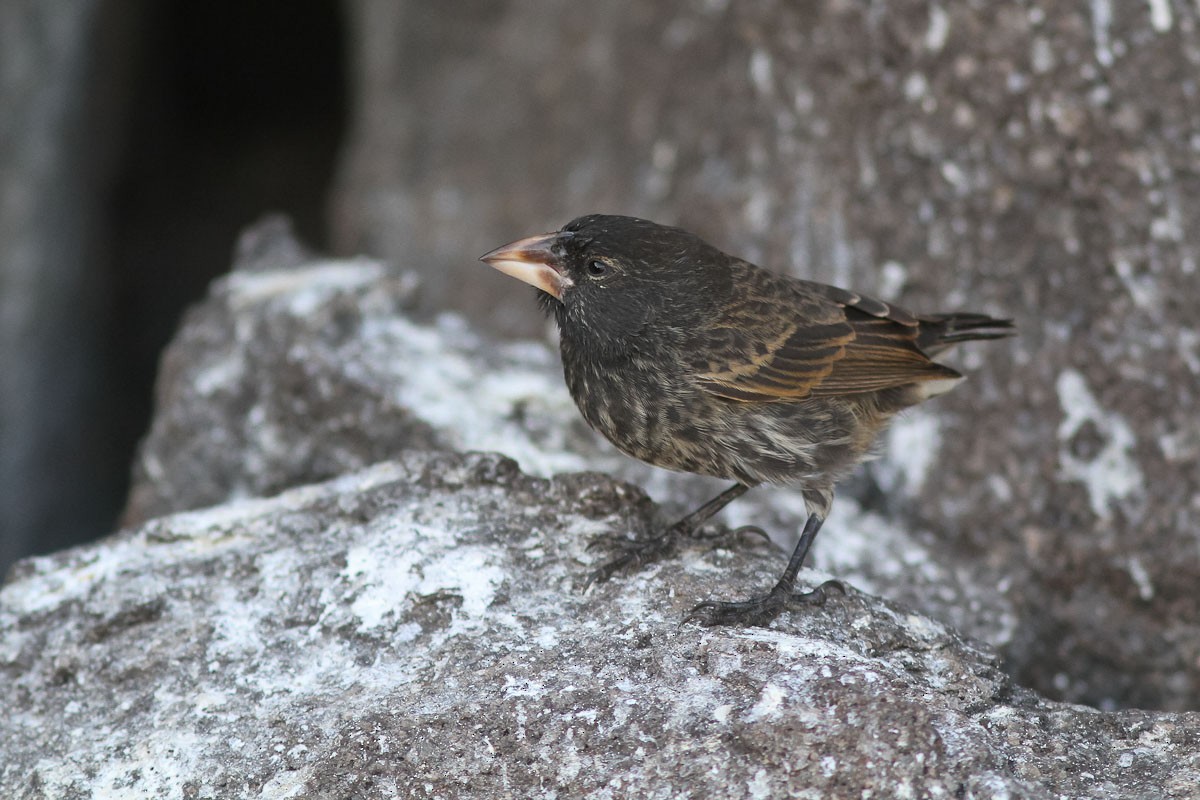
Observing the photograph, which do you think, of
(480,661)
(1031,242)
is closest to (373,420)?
(480,661)

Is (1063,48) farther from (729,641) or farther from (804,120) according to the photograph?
(729,641)

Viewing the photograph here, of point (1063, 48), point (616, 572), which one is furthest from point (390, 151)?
point (616, 572)

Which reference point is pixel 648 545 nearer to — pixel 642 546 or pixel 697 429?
pixel 642 546

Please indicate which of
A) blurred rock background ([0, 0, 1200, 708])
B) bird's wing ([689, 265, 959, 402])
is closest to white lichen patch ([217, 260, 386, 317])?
blurred rock background ([0, 0, 1200, 708])

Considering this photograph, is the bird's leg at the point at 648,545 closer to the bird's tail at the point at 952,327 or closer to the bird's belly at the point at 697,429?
the bird's belly at the point at 697,429

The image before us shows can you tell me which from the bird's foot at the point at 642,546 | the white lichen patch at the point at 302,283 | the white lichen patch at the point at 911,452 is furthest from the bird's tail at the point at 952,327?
the white lichen patch at the point at 302,283

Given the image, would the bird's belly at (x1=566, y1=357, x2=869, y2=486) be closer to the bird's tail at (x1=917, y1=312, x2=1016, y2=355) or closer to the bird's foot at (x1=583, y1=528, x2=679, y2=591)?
the bird's foot at (x1=583, y1=528, x2=679, y2=591)

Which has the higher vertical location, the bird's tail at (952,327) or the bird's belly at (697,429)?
the bird's tail at (952,327)
